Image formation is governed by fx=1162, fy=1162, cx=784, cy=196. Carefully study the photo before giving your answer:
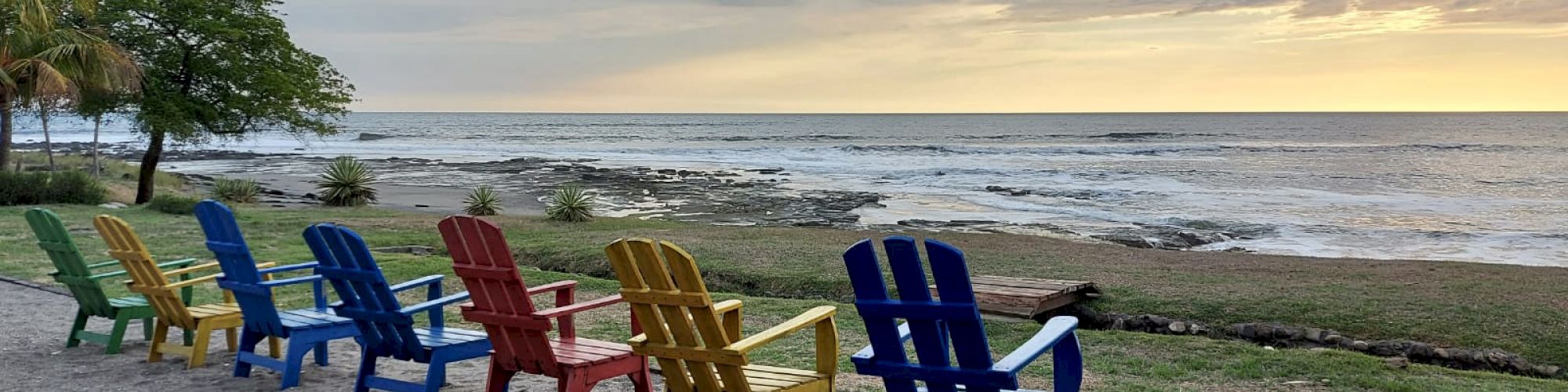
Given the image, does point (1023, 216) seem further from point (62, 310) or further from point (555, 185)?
point (62, 310)

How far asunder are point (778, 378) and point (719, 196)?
1053 inches

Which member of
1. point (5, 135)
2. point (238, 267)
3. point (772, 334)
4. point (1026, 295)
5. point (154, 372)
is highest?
point (5, 135)

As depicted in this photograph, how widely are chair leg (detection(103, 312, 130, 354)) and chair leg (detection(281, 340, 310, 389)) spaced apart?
1.57m

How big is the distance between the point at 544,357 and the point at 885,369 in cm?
143

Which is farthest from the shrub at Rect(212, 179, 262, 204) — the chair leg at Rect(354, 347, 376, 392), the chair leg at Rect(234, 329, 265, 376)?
the chair leg at Rect(354, 347, 376, 392)

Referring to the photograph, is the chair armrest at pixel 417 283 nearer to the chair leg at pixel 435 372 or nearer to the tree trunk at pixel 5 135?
the chair leg at pixel 435 372

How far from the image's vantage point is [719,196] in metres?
31.0

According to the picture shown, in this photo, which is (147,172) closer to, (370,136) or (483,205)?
(483,205)

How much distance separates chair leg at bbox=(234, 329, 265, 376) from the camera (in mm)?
5898

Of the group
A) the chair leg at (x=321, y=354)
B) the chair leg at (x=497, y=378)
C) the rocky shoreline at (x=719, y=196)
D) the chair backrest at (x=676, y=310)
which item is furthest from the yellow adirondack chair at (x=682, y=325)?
the rocky shoreline at (x=719, y=196)

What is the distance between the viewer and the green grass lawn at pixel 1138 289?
6.94 meters

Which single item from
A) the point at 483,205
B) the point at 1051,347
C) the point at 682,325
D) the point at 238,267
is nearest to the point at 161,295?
the point at 238,267

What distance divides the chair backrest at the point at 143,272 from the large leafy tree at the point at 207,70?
1658 centimetres

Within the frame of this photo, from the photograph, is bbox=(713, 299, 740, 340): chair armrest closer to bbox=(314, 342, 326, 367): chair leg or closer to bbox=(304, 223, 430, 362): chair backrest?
bbox=(304, 223, 430, 362): chair backrest
